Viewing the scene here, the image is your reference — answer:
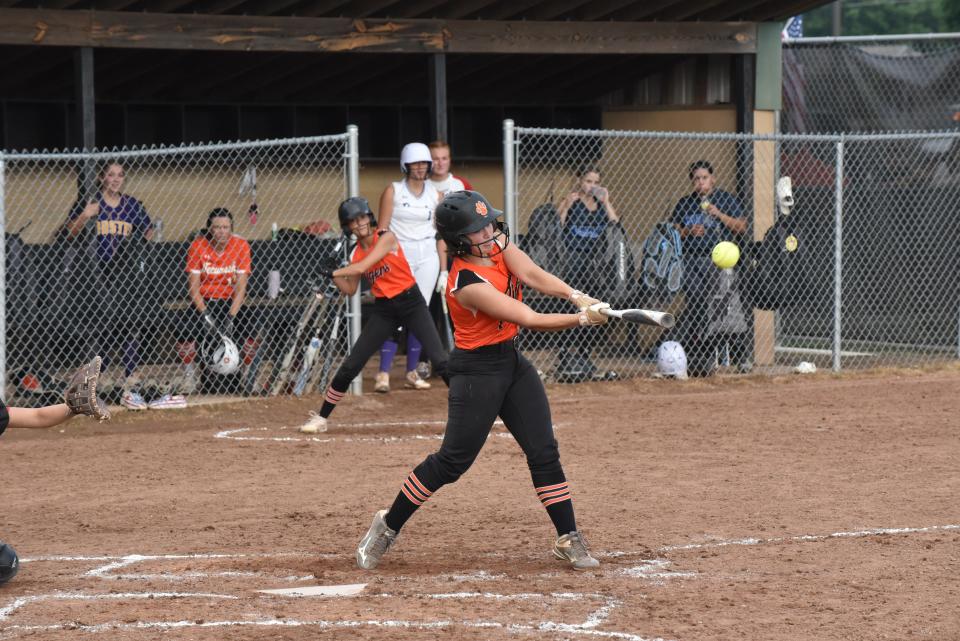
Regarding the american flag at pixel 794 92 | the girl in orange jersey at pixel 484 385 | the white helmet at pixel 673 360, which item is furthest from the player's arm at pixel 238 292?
the american flag at pixel 794 92

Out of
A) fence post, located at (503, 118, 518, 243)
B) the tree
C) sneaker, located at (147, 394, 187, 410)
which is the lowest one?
sneaker, located at (147, 394, 187, 410)

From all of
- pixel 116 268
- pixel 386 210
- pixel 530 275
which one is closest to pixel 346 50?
pixel 386 210

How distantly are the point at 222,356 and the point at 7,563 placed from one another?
5.22 metres

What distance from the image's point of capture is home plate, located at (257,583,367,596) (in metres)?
5.74

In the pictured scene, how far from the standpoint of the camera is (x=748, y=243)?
12.7m

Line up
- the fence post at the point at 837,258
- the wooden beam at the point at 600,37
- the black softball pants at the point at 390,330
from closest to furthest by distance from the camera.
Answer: the black softball pants at the point at 390,330
the fence post at the point at 837,258
the wooden beam at the point at 600,37

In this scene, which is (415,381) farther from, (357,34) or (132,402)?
(357,34)

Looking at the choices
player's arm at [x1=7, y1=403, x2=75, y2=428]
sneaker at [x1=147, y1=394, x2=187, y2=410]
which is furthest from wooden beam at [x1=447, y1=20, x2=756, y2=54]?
player's arm at [x1=7, y1=403, x2=75, y2=428]

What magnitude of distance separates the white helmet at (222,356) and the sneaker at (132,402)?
63 cm

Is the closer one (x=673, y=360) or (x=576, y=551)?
(x=576, y=551)

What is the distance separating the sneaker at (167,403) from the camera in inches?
432

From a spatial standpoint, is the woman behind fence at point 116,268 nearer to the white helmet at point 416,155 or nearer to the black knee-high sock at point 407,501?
the white helmet at point 416,155

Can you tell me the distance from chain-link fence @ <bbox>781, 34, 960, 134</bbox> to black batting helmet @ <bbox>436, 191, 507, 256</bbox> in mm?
9475

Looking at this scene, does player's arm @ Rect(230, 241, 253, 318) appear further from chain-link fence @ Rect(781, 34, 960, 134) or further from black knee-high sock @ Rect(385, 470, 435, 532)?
chain-link fence @ Rect(781, 34, 960, 134)
